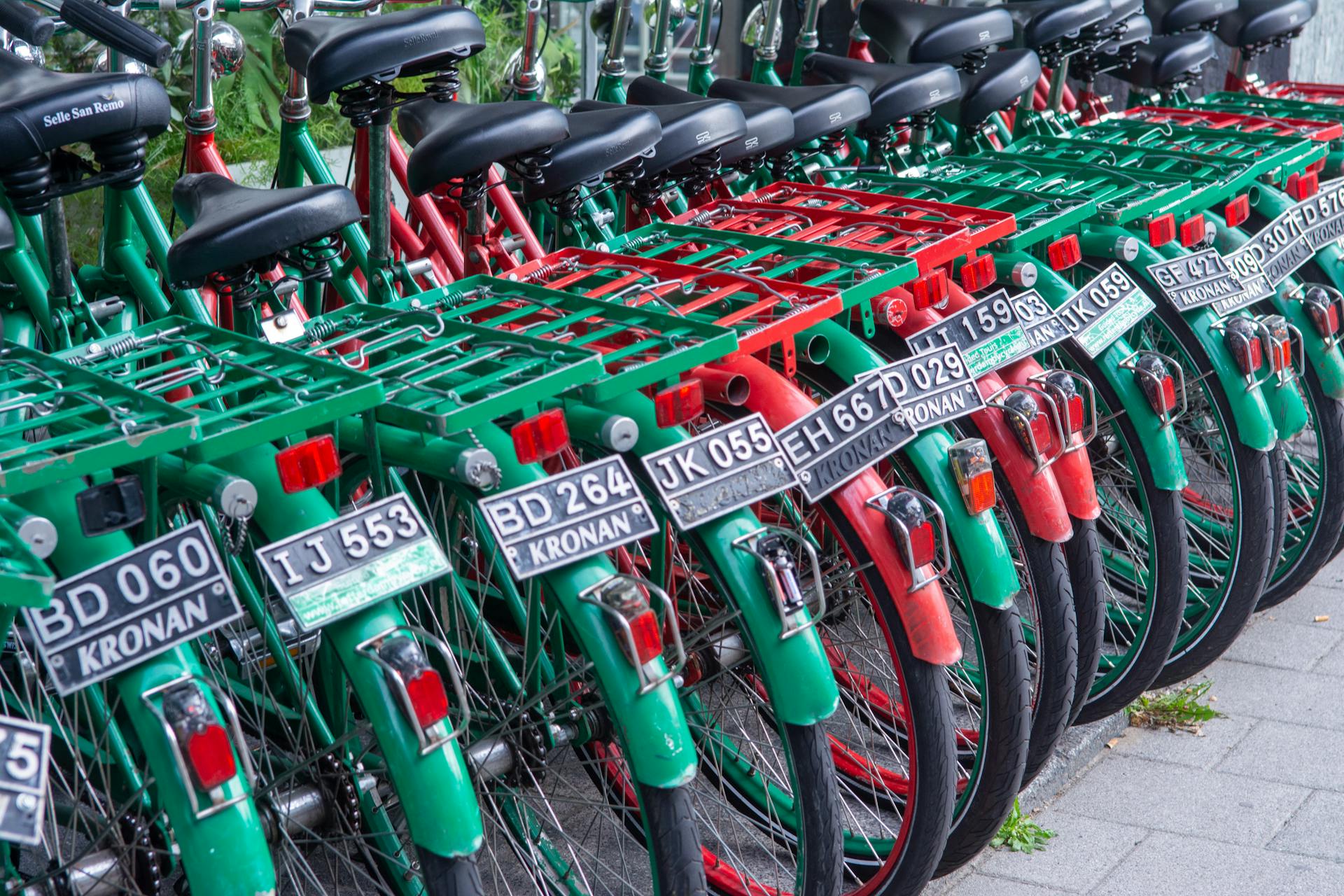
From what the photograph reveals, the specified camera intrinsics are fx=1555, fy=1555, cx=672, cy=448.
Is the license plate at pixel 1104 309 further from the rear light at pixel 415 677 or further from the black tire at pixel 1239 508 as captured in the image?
the rear light at pixel 415 677

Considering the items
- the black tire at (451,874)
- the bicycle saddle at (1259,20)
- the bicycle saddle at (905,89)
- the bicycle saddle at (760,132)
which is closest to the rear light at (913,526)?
the black tire at (451,874)

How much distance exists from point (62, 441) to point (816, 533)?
1821 mm

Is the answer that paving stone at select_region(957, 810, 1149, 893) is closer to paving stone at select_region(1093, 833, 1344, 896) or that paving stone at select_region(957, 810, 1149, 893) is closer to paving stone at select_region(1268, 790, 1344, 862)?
paving stone at select_region(1093, 833, 1344, 896)

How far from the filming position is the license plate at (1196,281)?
3.30 meters

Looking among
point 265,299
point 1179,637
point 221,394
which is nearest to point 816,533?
point 1179,637

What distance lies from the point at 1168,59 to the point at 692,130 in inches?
97.9

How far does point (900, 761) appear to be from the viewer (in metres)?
2.91

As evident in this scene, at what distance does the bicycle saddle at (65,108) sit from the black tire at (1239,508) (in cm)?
209

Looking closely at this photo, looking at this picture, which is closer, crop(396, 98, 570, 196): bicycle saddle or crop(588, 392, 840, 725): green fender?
crop(588, 392, 840, 725): green fender

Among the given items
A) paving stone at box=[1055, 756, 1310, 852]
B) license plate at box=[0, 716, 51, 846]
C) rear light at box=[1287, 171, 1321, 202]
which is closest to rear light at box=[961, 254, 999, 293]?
paving stone at box=[1055, 756, 1310, 852]

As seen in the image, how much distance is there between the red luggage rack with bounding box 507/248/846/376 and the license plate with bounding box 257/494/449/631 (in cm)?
65

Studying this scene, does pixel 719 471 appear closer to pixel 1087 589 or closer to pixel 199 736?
pixel 199 736

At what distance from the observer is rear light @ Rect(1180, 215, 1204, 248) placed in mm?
3533

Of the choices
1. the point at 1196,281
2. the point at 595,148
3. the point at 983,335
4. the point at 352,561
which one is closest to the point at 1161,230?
the point at 1196,281
